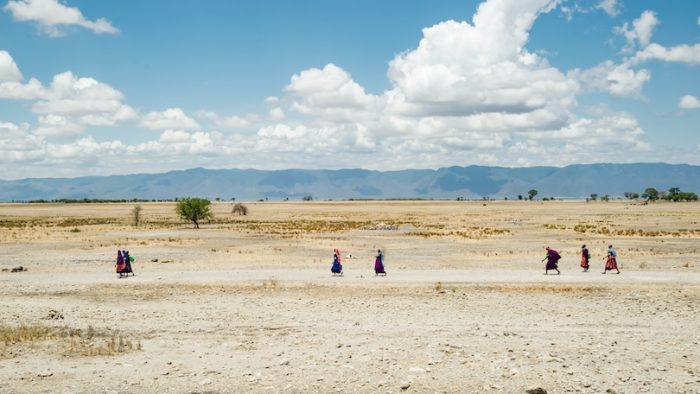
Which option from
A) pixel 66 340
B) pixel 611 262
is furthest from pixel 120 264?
pixel 611 262

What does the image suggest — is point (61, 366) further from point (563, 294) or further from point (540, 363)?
point (563, 294)

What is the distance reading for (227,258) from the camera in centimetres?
3897

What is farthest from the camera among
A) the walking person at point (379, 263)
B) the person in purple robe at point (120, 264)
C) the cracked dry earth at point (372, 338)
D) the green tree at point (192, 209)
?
the green tree at point (192, 209)

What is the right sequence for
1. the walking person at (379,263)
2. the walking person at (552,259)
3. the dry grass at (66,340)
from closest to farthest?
the dry grass at (66,340) < the walking person at (552,259) < the walking person at (379,263)

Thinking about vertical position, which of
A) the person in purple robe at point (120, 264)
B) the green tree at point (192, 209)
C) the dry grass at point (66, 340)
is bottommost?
the dry grass at point (66, 340)

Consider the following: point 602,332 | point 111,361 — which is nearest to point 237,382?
point 111,361

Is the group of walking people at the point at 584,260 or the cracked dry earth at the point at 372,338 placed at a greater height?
the group of walking people at the point at 584,260

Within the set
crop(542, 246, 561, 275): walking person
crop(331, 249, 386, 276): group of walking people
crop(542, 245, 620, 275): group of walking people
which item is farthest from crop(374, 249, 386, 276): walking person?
crop(542, 246, 561, 275): walking person

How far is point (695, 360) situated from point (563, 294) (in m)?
9.32

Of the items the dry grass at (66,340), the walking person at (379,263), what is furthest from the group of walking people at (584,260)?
the dry grass at (66,340)

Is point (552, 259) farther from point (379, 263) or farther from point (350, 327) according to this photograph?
point (350, 327)

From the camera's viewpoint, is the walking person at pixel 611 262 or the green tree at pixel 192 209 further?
→ the green tree at pixel 192 209

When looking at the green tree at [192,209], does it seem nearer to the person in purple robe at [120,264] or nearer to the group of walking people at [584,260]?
the person in purple robe at [120,264]

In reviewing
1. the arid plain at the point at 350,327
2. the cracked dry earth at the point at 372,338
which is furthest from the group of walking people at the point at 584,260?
the cracked dry earth at the point at 372,338
